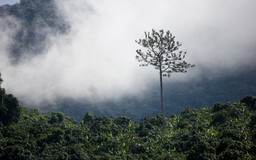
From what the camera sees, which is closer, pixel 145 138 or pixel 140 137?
pixel 145 138

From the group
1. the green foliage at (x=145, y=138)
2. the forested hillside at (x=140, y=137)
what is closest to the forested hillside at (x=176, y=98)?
the forested hillside at (x=140, y=137)

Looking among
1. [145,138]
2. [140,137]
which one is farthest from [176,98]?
[145,138]

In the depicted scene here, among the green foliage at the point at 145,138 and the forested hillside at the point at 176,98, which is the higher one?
the forested hillside at the point at 176,98

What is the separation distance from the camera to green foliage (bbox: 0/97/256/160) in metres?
30.4

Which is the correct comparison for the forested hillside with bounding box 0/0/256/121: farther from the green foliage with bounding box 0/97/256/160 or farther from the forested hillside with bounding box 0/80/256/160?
the green foliage with bounding box 0/97/256/160

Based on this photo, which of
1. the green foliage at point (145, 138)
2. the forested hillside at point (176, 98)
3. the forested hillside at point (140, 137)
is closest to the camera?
the green foliage at point (145, 138)

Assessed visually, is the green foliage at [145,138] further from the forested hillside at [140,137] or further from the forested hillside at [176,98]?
the forested hillside at [176,98]

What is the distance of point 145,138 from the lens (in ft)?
133

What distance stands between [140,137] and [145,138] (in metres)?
1.01

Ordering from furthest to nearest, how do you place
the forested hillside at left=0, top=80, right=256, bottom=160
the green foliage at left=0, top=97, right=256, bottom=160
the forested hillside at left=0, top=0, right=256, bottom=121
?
the forested hillside at left=0, top=0, right=256, bottom=121 → the forested hillside at left=0, top=80, right=256, bottom=160 → the green foliage at left=0, top=97, right=256, bottom=160

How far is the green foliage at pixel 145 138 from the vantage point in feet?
99.7

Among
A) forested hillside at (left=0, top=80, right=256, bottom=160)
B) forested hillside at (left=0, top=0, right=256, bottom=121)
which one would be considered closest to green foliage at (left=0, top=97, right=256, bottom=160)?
forested hillside at (left=0, top=80, right=256, bottom=160)

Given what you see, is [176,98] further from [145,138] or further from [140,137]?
[145,138]

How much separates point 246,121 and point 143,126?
13531 millimetres
